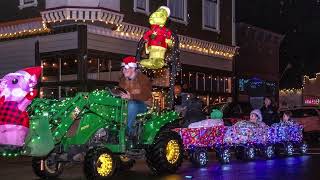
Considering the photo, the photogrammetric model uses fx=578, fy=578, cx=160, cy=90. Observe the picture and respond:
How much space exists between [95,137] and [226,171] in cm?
317

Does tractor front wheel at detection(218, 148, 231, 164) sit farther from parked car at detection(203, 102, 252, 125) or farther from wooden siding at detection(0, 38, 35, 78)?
wooden siding at detection(0, 38, 35, 78)

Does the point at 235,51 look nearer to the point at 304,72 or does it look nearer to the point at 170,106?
the point at 304,72

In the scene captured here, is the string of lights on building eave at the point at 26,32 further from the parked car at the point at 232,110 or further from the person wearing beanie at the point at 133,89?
the person wearing beanie at the point at 133,89

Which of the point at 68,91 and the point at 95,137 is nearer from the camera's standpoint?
the point at 95,137

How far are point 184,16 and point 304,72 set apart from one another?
18968mm

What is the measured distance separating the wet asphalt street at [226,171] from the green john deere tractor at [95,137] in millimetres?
449

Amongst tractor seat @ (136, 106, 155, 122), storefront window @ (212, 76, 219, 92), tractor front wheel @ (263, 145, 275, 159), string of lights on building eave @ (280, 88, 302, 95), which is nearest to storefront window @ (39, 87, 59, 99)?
tractor front wheel @ (263, 145, 275, 159)

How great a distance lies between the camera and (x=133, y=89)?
461 inches

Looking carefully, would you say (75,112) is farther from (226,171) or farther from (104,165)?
(226,171)

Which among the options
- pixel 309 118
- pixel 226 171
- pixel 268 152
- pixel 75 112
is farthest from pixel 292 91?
pixel 75 112

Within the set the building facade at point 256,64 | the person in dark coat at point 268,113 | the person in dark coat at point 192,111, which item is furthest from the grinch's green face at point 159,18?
the building facade at point 256,64

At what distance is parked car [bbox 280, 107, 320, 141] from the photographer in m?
24.8

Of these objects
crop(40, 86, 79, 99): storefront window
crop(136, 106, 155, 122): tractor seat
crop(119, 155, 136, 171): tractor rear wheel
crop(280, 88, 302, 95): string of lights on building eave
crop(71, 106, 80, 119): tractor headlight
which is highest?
crop(280, 88, 302, 95): string of lights on building eave

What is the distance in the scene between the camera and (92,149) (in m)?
10.4
